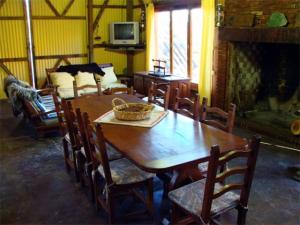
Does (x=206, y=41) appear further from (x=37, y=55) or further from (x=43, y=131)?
(x=37, y=55)

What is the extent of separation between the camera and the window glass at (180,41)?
21.4 feet

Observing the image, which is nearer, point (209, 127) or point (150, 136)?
point (150, 136)

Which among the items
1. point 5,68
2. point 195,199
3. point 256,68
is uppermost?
point 256,68

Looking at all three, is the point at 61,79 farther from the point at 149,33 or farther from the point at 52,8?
the point at 149,33

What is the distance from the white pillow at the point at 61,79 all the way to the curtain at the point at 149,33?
1883mm

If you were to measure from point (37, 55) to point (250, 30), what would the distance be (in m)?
5.06

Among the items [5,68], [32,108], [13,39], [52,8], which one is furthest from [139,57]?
[32,108]

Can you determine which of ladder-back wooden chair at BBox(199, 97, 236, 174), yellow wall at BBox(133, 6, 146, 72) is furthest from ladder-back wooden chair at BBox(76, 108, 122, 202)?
yellow wall at BBox(133, 6, 146, 72)

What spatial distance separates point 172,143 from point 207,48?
360 centimetres

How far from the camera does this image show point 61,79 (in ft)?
21.5

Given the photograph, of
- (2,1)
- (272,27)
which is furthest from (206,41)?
(2,1)

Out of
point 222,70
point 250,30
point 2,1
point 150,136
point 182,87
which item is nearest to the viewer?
point 150,136

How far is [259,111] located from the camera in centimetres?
549

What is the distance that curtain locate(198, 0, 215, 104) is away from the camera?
5.46m
